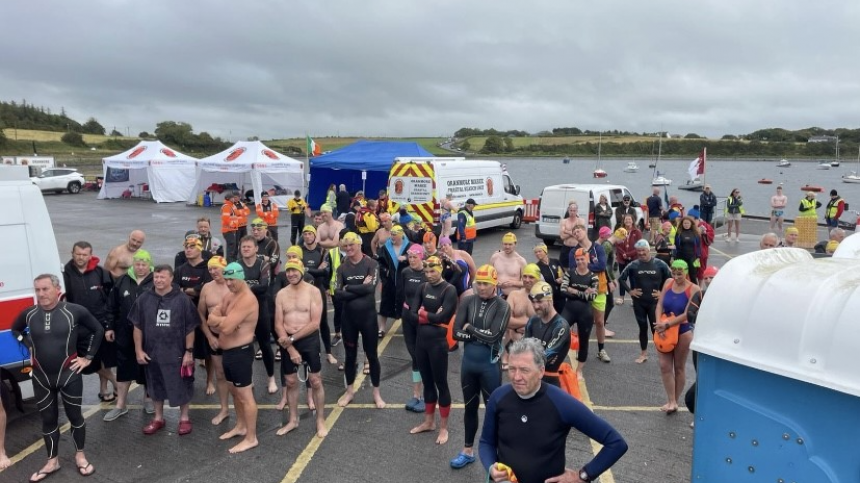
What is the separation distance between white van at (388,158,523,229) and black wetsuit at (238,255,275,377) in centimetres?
1012

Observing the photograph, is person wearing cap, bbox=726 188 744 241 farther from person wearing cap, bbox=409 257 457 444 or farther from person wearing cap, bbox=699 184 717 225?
person wearing cap, bbox=409 257 457 444

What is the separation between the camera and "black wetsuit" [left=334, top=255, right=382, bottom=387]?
6137 millimetres

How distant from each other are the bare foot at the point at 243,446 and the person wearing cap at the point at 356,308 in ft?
3.70

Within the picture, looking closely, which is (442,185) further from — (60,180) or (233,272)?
(60,180)

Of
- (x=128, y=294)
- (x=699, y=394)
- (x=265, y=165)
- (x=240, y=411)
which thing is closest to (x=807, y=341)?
(x=699, y=394)

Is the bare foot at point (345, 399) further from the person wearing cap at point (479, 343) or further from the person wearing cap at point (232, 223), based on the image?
the person wearing cap at point (232, 223)

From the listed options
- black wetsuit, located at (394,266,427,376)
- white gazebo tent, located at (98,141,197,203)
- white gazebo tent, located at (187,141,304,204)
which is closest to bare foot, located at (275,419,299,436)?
black wetsuit, located at (394,266,427,376)

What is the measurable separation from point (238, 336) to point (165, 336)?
32.8 inches

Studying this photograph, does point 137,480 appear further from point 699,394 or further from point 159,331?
point 699,394

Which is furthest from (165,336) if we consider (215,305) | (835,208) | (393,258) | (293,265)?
(835,208)

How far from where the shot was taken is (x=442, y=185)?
16.7 meters

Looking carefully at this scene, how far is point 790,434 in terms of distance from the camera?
2623mm

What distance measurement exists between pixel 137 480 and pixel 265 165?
2259cm

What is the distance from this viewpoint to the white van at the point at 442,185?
54.3 ft
